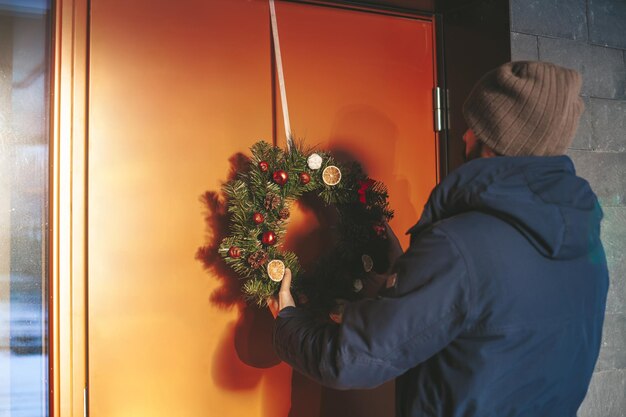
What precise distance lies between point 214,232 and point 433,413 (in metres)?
0.78

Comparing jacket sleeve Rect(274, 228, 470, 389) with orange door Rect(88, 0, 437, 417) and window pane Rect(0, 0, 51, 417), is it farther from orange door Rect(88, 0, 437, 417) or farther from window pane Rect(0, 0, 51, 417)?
window pane Rect(0, 0, 51, 417)

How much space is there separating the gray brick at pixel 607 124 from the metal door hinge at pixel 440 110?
43 cm

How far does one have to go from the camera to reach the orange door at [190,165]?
1598 mm

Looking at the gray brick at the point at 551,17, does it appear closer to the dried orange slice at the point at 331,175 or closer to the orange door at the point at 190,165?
the orange door at the point at 190,165

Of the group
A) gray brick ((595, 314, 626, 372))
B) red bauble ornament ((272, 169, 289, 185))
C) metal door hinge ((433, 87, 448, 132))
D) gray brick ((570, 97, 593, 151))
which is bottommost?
gray brick ((595, 314, 626, 372))

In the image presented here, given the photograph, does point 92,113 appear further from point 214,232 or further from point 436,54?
point 436,54

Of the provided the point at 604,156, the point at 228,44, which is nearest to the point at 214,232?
the point at 228,44

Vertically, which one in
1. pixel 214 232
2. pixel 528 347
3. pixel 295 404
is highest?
pixel 214 232

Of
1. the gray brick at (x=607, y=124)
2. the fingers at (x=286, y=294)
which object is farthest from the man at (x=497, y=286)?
the gray brick at (x=607, y=124)

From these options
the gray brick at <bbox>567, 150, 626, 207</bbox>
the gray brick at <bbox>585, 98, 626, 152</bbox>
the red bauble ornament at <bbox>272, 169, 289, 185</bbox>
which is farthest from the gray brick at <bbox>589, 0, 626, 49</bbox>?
the red bauble ornament at <bbox>272, 169, 289, 185</bbox>

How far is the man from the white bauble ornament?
0.45 meters

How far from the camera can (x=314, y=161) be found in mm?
1624

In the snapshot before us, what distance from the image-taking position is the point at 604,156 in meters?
2.00

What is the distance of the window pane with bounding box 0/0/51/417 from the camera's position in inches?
59.1
